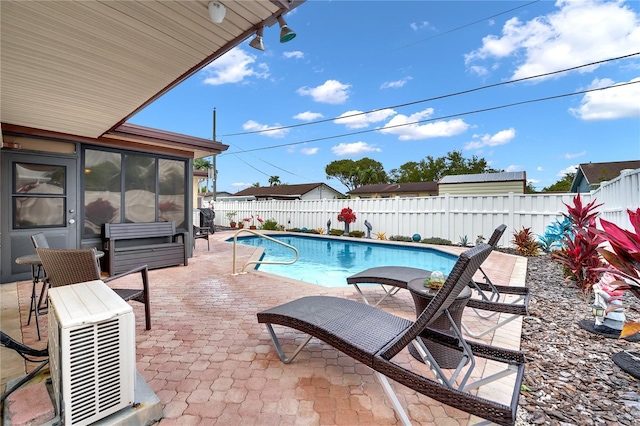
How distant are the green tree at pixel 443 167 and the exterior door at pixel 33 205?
39.4 metres

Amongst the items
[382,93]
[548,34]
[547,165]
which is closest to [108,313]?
[548,34]

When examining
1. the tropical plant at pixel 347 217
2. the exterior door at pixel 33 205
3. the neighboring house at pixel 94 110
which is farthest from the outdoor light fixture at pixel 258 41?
the tropical plant at pixel 347 217

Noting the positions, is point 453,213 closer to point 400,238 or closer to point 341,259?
point 400,238

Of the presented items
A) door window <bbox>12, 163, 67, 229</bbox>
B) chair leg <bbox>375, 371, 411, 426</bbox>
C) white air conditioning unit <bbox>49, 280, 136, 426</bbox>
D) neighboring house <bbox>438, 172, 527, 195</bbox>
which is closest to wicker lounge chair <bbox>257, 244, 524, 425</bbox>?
chair leg <bbox>375, 371, 411, 426</bbox>

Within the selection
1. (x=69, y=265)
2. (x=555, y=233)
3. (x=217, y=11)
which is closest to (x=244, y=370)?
(x=69, y=265)

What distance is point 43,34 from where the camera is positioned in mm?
2367

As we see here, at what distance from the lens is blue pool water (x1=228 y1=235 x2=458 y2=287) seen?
7.42 m

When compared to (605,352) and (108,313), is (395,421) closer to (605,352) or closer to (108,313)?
(108,313)

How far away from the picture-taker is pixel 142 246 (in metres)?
6.20

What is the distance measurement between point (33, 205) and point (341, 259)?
7.20 metres

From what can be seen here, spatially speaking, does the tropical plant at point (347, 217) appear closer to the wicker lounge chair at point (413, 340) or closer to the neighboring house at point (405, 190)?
the wicker lounge chair at point (413, 340)

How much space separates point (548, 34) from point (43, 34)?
46.9 feet

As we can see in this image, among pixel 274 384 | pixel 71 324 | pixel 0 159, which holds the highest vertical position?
pixel 0 159

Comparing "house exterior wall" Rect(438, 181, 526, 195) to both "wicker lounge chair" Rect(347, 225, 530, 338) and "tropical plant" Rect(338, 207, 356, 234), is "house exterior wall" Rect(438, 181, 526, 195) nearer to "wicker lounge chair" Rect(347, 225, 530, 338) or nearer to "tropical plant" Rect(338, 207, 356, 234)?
"tropical plant" Rect(338, 207, 356, 234)
